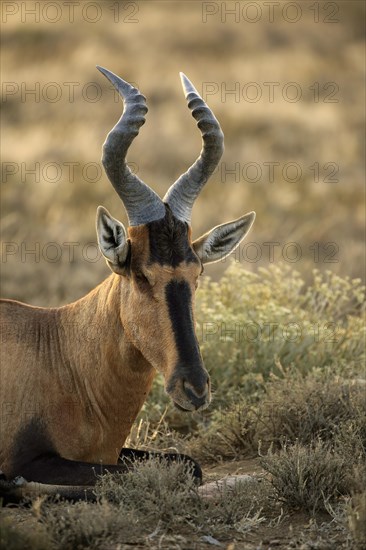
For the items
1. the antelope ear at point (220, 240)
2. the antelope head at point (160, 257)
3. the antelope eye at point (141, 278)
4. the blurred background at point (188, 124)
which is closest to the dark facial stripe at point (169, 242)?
the antelope head at point (160, 257)

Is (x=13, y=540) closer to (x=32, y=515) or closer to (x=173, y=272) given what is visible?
(x=32, y=515)

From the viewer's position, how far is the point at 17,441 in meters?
7.92

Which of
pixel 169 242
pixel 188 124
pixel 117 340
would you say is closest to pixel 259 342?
pixel 117 340

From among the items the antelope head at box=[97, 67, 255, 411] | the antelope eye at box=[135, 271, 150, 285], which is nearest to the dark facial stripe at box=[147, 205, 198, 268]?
the antelope head at box=[97, 67, 255, 411]

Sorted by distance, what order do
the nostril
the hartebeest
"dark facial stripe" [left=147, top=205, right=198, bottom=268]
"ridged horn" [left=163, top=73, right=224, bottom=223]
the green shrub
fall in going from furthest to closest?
the green shrub, "ridged horn" [left=163, top=73, right=224, bottom=223], "dark facial stripe" [left=147, top=205, right=198, bottom=268], the hartebeest, the nostril

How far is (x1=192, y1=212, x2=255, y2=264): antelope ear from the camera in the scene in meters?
8.37

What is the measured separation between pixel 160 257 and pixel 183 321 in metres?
0.57

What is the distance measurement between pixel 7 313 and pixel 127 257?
4.92 feet

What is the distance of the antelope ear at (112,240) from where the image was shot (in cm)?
778

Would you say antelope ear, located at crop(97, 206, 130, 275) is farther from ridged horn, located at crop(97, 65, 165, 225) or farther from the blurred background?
the blurred background

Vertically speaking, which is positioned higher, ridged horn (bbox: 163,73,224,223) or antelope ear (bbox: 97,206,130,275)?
ridged horn (bbox: 163,73,224,223)

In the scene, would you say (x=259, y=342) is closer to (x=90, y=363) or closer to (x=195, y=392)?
(x=90, y=363)

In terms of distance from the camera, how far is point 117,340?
823cm

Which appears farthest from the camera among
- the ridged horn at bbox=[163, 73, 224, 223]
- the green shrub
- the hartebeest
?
the green shrub
